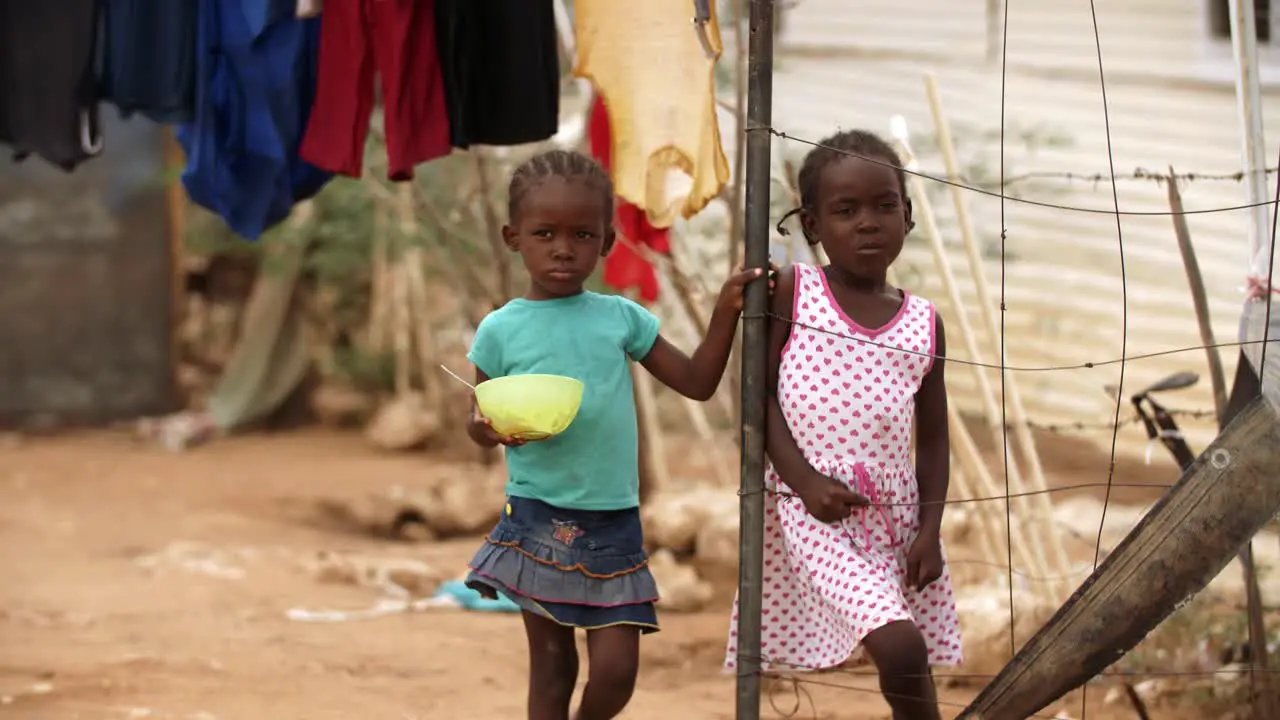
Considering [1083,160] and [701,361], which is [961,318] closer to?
[701,361]

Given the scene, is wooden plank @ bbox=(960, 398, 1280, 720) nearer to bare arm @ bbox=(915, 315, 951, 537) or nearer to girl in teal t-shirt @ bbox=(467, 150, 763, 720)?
bare arm @ bbox=(915, 315, 951, 537)

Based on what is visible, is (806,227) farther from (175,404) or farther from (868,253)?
(175,404)

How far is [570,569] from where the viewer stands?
2805mm

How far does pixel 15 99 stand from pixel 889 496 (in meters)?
2.76

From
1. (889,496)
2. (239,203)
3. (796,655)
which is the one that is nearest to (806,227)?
(889,496)

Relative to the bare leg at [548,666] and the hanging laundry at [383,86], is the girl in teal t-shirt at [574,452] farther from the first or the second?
the hanging laundry at [383,86]

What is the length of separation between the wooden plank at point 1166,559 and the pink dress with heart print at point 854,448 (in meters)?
0.25

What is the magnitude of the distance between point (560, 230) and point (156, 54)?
1.72 metres

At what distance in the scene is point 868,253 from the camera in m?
2.71

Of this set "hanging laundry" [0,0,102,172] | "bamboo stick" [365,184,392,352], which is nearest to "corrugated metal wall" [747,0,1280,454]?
"bamboo stick" [365,184,392,352]

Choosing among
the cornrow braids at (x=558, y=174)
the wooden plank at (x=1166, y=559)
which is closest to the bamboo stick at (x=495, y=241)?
the cornrow braids at (x=558, y=174)

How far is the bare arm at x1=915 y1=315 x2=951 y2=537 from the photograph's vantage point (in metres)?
2.78

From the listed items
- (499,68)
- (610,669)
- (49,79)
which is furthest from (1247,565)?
(49,79)

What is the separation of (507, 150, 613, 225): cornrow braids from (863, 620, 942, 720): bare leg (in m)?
0.93
